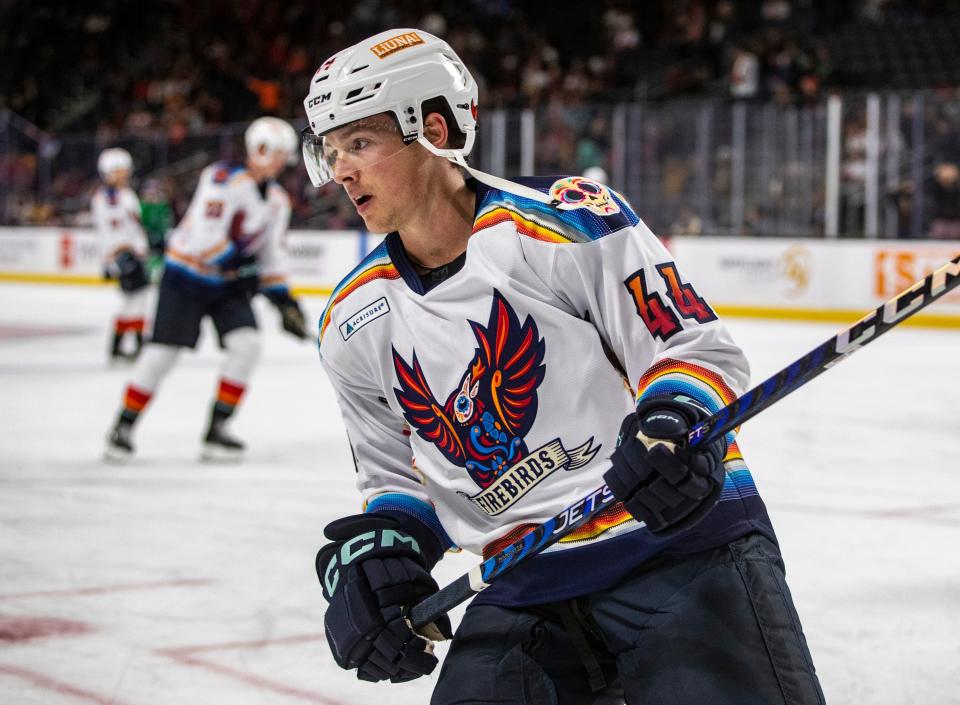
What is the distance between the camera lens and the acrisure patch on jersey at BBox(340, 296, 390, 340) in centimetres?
173

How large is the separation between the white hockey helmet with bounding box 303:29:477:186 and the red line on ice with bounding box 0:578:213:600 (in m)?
1.95

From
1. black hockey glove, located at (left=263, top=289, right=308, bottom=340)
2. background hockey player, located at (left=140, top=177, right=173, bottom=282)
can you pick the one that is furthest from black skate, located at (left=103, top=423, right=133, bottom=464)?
background hockey player, located at (left=140, top=177, right=173, bottom=282)

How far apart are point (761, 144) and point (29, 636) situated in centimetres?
846

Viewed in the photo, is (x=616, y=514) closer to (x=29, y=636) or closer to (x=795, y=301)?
(x=29, y=636)

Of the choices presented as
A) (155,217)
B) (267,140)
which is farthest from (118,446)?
(155,217)

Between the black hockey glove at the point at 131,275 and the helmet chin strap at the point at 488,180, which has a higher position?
the helmet chin strap at the point at 488,180

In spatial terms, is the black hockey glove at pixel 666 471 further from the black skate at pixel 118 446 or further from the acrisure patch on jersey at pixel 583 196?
the black skate at pixel 118 446

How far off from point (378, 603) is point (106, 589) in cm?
189

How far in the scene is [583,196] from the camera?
1.60 meters

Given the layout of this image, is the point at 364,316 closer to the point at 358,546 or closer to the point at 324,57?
the point at 358,546

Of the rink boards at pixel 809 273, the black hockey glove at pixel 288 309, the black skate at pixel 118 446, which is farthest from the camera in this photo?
the rink boards at pixel 809 273

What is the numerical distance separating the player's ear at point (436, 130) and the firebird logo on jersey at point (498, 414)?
0.74ft

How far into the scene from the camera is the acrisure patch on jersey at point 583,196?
158 cm

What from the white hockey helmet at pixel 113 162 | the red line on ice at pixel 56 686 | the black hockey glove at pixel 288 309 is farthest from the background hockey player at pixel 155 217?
the red line on ice at pixel 56 686
